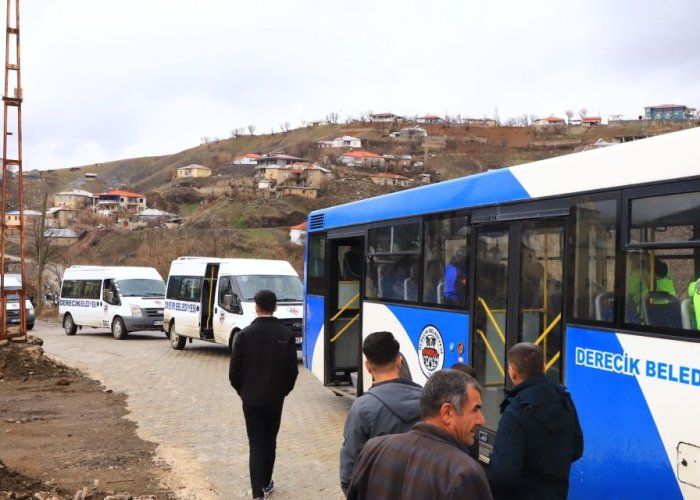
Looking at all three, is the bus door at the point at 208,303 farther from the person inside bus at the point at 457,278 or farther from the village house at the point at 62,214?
the village house at the point at 62,214

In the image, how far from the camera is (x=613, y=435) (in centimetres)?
518

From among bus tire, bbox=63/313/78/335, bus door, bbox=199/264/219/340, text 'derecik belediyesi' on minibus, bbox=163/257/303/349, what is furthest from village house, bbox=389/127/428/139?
bus door, bbox=199/264/219/340

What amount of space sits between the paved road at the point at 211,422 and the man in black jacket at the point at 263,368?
103 centimetres

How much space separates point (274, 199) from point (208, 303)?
96.4 metres

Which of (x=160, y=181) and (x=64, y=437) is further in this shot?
(x=160, y=181)

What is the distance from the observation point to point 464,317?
748 cm

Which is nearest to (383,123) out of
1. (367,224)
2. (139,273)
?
(139,273)

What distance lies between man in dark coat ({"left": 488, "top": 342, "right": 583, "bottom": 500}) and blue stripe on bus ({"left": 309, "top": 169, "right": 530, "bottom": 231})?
3.09 meters

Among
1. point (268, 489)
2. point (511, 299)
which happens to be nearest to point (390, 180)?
point (511, 299)

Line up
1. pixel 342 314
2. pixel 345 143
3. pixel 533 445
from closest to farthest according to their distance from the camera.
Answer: pixel 533 445 → pixel 342 314 → pixel 345 143

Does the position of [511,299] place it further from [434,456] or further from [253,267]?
[253,267]

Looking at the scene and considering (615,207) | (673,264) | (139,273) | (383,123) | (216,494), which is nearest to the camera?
(673,264)

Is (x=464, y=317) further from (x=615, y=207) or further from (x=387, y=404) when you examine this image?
(x=387, y=404)

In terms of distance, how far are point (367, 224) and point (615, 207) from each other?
490 cm
